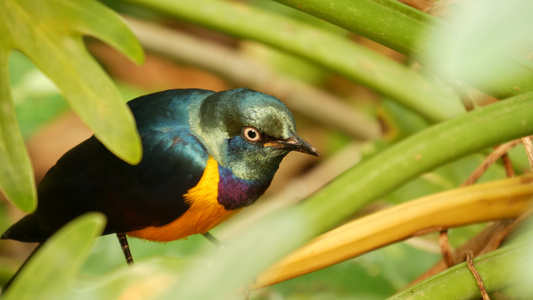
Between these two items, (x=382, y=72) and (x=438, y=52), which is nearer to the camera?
(x=438, y=52)

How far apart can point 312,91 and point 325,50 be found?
136cm

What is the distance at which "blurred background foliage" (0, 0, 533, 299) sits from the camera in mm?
799

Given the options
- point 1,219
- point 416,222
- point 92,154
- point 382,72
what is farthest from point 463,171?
point 1,219

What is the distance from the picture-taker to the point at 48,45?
1.01m

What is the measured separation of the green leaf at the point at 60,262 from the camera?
0.79m

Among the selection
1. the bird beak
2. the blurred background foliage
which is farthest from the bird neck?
the blurred background foliage

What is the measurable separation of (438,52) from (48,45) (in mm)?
586

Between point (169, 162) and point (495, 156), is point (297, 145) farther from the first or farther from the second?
point (495, 156)

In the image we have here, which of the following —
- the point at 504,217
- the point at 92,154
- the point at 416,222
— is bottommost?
the point at 92,154

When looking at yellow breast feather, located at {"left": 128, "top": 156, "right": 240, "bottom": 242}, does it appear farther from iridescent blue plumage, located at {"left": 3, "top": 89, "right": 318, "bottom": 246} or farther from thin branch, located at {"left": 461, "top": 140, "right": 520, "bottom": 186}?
thin branch, located at {"left": 461, "top": 140, "right": 520, "bottom": 186}

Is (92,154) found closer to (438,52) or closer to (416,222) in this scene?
(416,222)

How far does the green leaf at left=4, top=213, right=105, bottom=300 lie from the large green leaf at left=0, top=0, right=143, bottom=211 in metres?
0.16

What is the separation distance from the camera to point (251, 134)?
51.6 inches

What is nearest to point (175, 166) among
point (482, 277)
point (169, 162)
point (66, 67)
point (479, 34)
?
point (169, 162)
